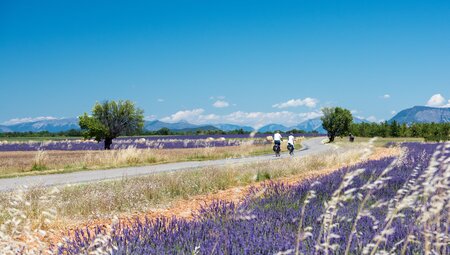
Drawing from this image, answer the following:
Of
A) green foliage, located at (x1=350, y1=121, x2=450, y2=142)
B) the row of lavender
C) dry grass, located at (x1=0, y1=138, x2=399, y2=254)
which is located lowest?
dry grass, located at (x1=0, y1=138, x2=399, y2=254)

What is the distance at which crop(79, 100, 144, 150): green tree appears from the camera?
130 feet

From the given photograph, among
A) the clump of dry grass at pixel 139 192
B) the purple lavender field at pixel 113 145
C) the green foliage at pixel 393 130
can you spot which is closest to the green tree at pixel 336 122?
the green foliage at pixel 393 130

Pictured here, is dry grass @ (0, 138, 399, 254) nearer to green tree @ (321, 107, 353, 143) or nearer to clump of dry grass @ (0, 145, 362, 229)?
clump of dry grass @ (0, 145, 362, 229)

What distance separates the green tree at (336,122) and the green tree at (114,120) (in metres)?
56.9

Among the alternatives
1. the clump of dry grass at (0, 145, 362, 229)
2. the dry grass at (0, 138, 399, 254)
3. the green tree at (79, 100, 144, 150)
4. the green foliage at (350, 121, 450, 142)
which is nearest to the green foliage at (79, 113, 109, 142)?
the green tree at (79, 100, 144, 150)

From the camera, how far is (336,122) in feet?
295

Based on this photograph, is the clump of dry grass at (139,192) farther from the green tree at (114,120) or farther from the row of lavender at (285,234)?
the green tree at (114,120)

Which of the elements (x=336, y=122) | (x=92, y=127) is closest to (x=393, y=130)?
(x=336, y=122)

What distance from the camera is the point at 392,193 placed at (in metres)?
7.50

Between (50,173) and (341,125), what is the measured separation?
253 feet

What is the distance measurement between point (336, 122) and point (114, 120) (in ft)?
195

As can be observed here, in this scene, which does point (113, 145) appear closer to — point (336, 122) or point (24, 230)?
point (24, 230)

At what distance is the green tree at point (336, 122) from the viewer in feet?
296

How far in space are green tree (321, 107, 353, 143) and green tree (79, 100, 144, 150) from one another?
187 feet
